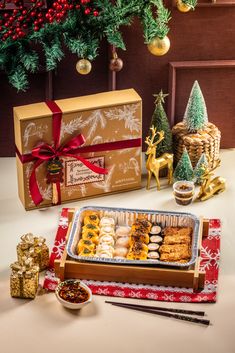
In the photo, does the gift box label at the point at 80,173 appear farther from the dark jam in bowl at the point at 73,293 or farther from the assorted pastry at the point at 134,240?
the dark jam in bowl at the point at 73,293

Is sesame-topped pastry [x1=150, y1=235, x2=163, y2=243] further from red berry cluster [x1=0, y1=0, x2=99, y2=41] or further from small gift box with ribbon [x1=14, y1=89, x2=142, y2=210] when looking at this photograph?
red berry cluster [x1=0, y1=0, x2=99, y2=41]

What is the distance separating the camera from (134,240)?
2.93 metres

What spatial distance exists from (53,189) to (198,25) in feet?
2.75

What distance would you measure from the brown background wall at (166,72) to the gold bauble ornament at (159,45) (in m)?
0.26

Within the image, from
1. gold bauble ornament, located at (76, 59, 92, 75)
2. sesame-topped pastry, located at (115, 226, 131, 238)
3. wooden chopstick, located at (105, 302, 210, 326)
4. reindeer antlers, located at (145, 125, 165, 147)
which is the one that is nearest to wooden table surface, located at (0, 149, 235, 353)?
wooden chopstick, located at (105, 302, 210, 326)

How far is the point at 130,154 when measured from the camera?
3.29 m

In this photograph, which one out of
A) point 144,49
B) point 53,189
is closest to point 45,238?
point 53,189

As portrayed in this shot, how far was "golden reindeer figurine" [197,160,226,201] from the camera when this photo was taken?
3248mm

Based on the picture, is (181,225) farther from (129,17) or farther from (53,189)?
(129,17)

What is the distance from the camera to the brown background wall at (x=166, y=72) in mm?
3387

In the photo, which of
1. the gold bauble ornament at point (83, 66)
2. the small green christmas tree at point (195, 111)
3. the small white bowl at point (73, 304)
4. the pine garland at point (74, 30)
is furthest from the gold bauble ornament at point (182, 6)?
the small white bowl at point (73, 304)

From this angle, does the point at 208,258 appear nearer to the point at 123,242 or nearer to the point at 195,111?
the point at 123,242

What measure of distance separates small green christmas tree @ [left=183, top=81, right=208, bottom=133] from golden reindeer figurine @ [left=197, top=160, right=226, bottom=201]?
0.59 ft

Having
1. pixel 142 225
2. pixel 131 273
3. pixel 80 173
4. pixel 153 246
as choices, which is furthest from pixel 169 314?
pixel 80 173
